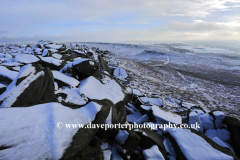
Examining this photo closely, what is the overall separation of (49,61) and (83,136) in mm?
5466

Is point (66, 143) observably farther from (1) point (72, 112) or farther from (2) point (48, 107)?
(2) point (48, 107)

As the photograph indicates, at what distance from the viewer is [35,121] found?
2111 millimetres

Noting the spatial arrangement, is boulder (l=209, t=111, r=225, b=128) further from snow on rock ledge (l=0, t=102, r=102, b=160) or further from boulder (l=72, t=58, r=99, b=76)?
boulder (l=72, t=58, r=99, b=76)

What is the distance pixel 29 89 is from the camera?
3.13 metres

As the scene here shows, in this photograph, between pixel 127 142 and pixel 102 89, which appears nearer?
pixel 127 142

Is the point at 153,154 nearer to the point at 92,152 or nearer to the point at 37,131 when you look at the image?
the point at 92,152

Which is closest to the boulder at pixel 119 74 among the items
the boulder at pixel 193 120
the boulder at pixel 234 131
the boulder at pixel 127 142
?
the boulder at pixel 193 120

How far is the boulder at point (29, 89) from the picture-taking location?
283 cm

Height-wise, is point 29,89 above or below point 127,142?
above

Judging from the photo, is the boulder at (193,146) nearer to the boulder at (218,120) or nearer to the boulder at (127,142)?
the boulder at (127,142)

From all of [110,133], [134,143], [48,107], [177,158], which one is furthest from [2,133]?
[177,158]

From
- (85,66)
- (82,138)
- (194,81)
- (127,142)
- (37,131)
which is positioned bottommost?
(194,81)

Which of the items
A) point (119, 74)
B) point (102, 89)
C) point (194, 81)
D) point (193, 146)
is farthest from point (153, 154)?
point (194, 81)

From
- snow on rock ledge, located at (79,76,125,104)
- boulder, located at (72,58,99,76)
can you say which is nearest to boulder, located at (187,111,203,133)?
snow on rock ledge, located at (79,76,125,104)
